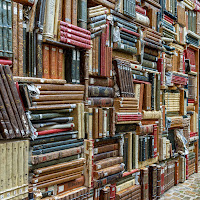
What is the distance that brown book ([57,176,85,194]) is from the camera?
314 cm

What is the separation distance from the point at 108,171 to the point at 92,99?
116 cm

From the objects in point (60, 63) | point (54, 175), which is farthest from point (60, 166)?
point (60, 63)

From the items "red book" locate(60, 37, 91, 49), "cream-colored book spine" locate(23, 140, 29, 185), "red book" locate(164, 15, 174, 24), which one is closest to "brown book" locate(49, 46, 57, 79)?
"red book" locate(60, 37, 91, 49)

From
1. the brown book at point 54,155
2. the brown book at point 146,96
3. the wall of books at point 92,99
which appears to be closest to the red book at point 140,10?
the wall of books at point 92,99

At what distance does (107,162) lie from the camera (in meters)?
3.80

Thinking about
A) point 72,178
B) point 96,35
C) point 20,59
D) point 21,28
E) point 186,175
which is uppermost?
point 96,35

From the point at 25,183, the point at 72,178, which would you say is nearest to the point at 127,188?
the point at 72,178

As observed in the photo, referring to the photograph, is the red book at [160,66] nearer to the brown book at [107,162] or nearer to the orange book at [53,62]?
the brown book at [107,162]

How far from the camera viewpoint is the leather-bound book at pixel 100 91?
11.8 feet

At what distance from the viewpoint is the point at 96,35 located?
146 inches

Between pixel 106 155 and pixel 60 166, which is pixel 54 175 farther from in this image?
pixel 106 155

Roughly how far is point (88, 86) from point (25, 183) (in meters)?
1.60

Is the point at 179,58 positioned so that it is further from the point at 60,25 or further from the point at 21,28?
the point at 21,28

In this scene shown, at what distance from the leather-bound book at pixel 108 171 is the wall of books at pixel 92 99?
2cm
